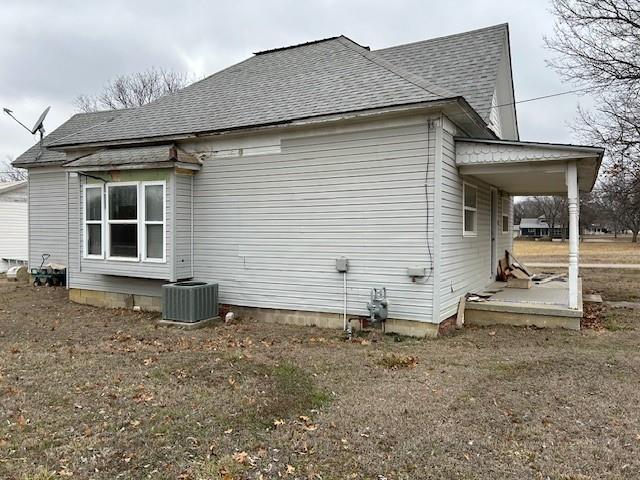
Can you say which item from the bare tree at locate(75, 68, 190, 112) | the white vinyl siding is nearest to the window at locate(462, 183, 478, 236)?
the white vinyl siding

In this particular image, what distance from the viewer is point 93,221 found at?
9633mm

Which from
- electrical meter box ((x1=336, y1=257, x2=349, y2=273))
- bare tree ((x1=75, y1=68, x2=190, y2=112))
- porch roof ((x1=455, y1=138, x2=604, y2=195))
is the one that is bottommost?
electrical meter box ((x1=336, y1=257, x2=349, y2=273))

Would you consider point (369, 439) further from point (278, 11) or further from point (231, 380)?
point (278, 11)

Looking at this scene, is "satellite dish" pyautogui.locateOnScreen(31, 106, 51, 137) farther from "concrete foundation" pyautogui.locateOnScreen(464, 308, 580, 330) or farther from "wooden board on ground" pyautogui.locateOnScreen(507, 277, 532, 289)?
"wooden board on ground" pyautogui.locateOnScreen(507, 277, 532, 289)

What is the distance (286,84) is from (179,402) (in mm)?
7163

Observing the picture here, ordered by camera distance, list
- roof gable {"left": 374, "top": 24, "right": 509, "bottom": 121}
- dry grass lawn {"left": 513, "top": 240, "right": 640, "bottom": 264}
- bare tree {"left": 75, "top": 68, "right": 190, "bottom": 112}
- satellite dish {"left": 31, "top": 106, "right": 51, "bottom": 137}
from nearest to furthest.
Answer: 1. roof gable {"left": 374, "top": 24, "right": 509, "bottom": 121}
2. satellite dish {"left": 31, "top": 106, "right": 51, "bottom": 137}
3. dry grass lawn {"left": 513, "top": 240, "right": 640, "bottom": 264}
4. bare tree {"left": 75, "top": 68, "right": 190, "bottom": 112}

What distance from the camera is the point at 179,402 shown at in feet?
15.0

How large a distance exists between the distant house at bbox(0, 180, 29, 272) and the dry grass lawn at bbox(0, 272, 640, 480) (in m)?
16.1

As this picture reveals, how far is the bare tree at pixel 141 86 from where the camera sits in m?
36.5

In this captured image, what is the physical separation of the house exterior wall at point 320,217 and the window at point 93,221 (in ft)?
→ 6.79

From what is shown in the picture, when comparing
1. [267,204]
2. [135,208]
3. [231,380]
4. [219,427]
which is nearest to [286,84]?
[267,204]

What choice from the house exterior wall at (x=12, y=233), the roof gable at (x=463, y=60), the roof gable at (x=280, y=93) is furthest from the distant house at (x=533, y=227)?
the roof gable at (x=280, y=93)

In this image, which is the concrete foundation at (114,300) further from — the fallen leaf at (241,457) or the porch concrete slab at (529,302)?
the fallen leaf at (241,457)

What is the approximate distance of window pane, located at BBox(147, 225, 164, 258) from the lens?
8.91m
